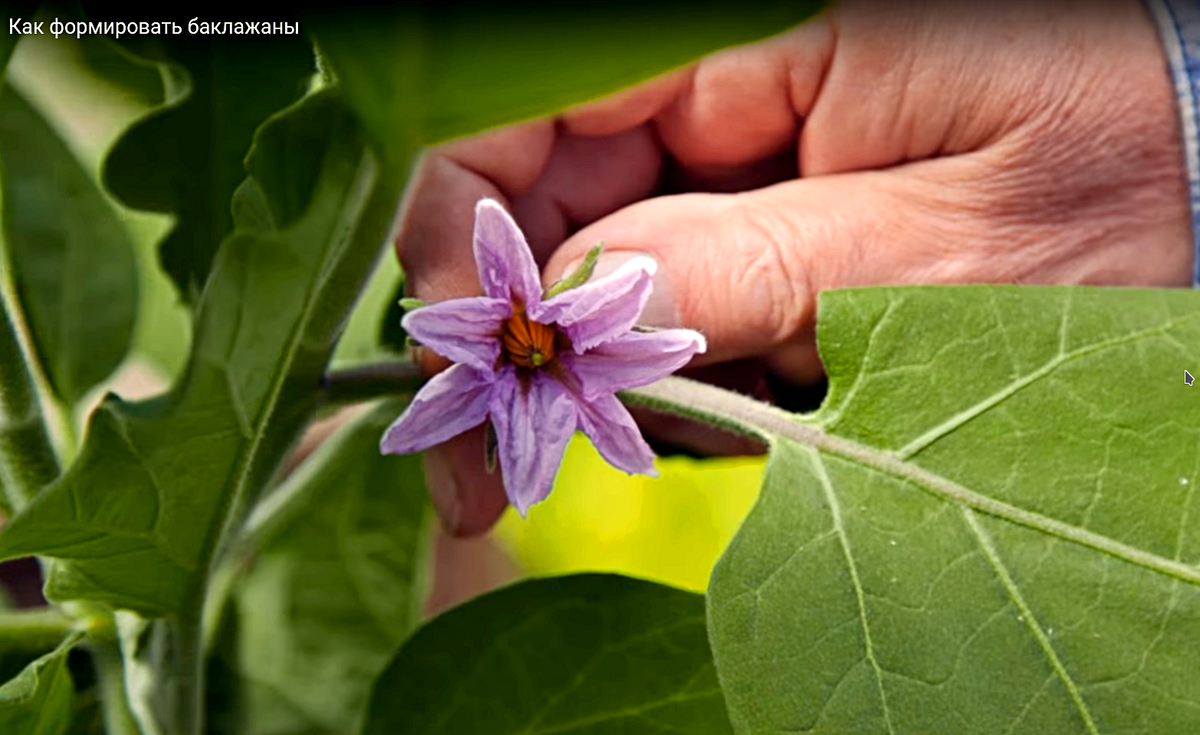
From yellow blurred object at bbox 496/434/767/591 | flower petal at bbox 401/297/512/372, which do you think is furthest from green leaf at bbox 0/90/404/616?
yellow blurred object at bbox 496/434/767/591

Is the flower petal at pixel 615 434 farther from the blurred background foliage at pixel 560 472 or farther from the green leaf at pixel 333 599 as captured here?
the green leaf at pixel 333 599

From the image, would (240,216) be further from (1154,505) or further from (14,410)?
(1154,505)

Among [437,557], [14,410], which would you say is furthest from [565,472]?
[14,410]

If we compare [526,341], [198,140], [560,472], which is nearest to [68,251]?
[198,140]

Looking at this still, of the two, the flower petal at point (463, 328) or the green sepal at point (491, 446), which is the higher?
the flower petal at point (463, 328)

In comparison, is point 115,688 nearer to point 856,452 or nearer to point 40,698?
point 40,698

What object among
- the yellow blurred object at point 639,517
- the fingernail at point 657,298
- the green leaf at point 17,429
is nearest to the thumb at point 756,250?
the fingernail at point 657,298
